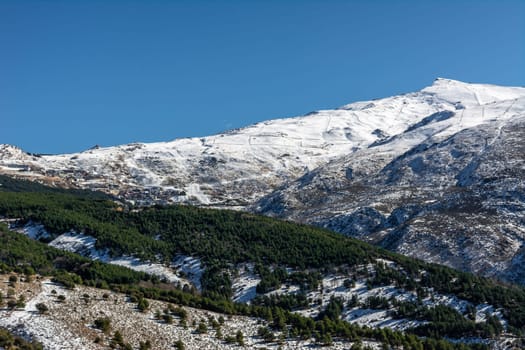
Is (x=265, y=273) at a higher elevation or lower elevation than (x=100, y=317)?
higher

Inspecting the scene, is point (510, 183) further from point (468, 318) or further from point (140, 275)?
point (140, 275)

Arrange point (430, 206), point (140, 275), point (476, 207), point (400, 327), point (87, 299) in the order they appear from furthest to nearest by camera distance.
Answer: point (430, 206) < point (476, 207) < point (140, 275) < point (400, 327) < point (87, 299)

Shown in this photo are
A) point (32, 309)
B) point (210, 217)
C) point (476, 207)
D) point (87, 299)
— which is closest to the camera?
point (32, 309)

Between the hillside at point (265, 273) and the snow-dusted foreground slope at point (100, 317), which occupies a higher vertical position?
the hillside at point (265, 273)

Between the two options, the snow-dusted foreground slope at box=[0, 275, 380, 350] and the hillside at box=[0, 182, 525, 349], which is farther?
the hillside at box=[0, 182, 525, 349]

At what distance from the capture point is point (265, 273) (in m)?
106

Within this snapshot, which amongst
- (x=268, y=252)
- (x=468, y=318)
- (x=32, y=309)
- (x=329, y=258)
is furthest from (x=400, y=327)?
(x=32, y=309)

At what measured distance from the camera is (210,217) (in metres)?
143

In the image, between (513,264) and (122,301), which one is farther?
(513,264)

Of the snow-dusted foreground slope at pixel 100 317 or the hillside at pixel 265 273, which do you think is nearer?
the snow-dusted foreground slope at pixel 100 317

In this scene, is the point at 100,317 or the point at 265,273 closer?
the point at 100,317

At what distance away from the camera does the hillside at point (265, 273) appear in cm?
6794

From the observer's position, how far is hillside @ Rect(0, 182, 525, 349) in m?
67.9

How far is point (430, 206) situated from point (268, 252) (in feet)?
299
